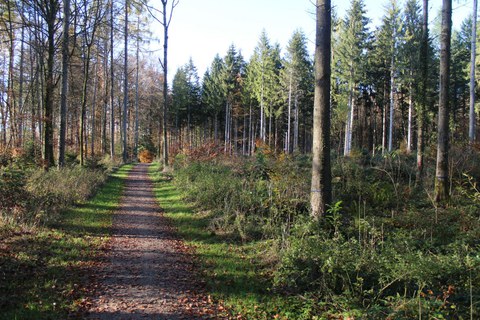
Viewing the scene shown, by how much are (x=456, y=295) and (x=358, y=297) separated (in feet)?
3.56

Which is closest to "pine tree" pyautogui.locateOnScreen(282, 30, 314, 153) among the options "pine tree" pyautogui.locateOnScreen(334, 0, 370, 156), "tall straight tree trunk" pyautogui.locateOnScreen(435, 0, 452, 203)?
"pine tree" pyautogui.locateOnScreen(334, 0, 370, 156)

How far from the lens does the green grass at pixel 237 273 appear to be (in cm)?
424

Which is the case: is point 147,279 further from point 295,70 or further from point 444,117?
point 295,70

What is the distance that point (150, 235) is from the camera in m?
7.54

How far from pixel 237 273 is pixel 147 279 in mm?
1446

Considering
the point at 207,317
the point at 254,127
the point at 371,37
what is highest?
the point at 371,37

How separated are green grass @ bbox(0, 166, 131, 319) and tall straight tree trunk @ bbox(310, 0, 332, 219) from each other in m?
4.23

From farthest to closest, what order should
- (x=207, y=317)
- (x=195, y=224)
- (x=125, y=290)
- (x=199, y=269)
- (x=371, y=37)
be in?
(x=371, y=37)
(x=195, y=224)
(x=199, y=269)
(x=125, y=290)
(x=207, y=317)

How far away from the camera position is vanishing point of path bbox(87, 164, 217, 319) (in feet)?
13.6

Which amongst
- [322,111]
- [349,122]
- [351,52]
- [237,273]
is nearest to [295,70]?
[351,52]

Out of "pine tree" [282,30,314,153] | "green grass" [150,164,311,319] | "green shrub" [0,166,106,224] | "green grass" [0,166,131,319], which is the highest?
"pine tree" [282,30,314,153]

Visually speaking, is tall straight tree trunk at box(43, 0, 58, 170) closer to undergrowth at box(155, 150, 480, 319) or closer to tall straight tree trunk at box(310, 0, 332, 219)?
undergrowth at box(155, 150, 480, 319)

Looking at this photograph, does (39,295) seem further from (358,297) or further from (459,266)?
(459,266)

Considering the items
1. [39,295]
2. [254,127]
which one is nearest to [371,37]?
[254,127]
